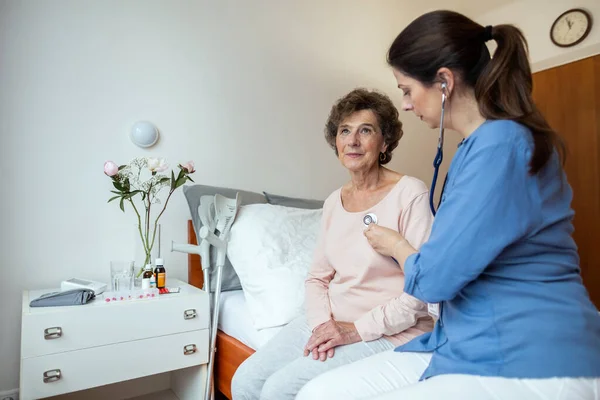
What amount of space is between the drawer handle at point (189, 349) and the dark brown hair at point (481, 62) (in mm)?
1313

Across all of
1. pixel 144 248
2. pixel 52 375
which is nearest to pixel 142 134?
pixel 144 248

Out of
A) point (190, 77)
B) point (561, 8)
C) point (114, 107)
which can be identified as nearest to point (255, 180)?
point (190, 77)

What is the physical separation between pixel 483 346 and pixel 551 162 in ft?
1.14

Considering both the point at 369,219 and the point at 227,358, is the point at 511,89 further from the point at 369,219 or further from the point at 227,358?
the point at 227,358

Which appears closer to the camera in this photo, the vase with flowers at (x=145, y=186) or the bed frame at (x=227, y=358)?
the bed frame at (x=227, y=358)

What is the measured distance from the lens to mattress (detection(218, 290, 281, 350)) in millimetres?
1553

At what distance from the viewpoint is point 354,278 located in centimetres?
129

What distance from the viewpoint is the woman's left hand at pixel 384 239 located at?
1000 millimetres

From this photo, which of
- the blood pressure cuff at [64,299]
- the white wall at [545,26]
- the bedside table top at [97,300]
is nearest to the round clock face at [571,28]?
the white wall at [545,26]

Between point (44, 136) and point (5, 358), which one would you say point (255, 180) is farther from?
point (5, 358)

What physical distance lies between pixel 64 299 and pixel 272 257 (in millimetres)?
751

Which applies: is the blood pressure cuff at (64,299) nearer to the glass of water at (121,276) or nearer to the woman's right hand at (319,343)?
the glass of water at (121,276)

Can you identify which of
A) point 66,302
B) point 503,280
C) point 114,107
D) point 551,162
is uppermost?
point 114,107

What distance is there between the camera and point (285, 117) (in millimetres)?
2490
